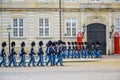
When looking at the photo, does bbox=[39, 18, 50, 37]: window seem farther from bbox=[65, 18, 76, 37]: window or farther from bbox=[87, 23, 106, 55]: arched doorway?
bbox=[87, 23, 106, 55]: arched doorway

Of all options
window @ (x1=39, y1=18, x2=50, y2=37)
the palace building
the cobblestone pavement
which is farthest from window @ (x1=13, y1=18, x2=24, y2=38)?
the cobblestone pavement

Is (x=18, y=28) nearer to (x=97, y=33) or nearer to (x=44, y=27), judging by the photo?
(x=44, y=27)

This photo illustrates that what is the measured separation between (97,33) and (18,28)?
7016 mm

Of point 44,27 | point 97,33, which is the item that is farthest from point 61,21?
point 97,33

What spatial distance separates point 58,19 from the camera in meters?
47.3

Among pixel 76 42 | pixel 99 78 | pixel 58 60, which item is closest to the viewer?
pixel 99 78

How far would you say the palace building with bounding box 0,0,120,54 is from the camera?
47.0 m

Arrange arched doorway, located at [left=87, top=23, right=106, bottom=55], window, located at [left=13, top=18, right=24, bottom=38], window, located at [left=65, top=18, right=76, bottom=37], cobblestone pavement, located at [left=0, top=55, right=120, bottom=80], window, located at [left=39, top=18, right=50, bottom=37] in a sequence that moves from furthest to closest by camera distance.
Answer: arched doorway, located at [left=87, top=23, right=106, bottom=55] → window, located at [left=65, top=18, right=76, bottom=37] → window, located at [left=39, top=18, right=50, bottom=37] → window, located at [left=13, top=18, right=24, bottom=38] → cobblestone pavement, located at [left=0, top=55, right=120, bottom=80]

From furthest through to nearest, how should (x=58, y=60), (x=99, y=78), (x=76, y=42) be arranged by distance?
(x=76, y=42), (x=58, y=60), (x=99, y=78)

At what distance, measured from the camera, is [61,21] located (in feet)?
155

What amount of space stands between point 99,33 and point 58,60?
13475mm

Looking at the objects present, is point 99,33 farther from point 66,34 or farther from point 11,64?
point 11,64

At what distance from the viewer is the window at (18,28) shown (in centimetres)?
4703

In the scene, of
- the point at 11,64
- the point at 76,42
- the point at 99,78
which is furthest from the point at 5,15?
the point at 99,78
